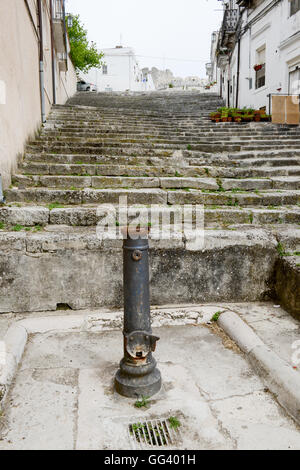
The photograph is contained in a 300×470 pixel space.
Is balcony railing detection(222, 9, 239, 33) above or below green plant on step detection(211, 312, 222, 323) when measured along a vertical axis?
above

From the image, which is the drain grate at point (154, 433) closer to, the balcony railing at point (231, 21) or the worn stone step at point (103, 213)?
the worn stone step at point (103, 213)

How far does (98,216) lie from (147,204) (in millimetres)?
930

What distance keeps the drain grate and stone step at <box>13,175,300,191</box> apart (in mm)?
3645

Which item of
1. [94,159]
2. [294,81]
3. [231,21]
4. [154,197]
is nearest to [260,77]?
[294,81]

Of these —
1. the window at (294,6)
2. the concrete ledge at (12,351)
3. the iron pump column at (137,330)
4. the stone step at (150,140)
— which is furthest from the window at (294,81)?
the concrete ledge at (12,351)

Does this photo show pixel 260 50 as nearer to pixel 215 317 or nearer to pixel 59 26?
pixel 59 26

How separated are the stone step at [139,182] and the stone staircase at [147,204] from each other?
0.05 feet

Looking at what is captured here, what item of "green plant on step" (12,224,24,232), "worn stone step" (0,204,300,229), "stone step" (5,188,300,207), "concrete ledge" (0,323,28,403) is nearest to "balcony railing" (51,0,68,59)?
"stone step" (5,188,300,207)

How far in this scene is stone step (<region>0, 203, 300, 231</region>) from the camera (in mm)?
3867

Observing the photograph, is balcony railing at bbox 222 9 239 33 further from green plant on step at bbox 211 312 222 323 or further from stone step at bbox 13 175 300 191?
green plant on step at bbox 211 312 222 323

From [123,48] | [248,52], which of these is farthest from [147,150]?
[123,48]
